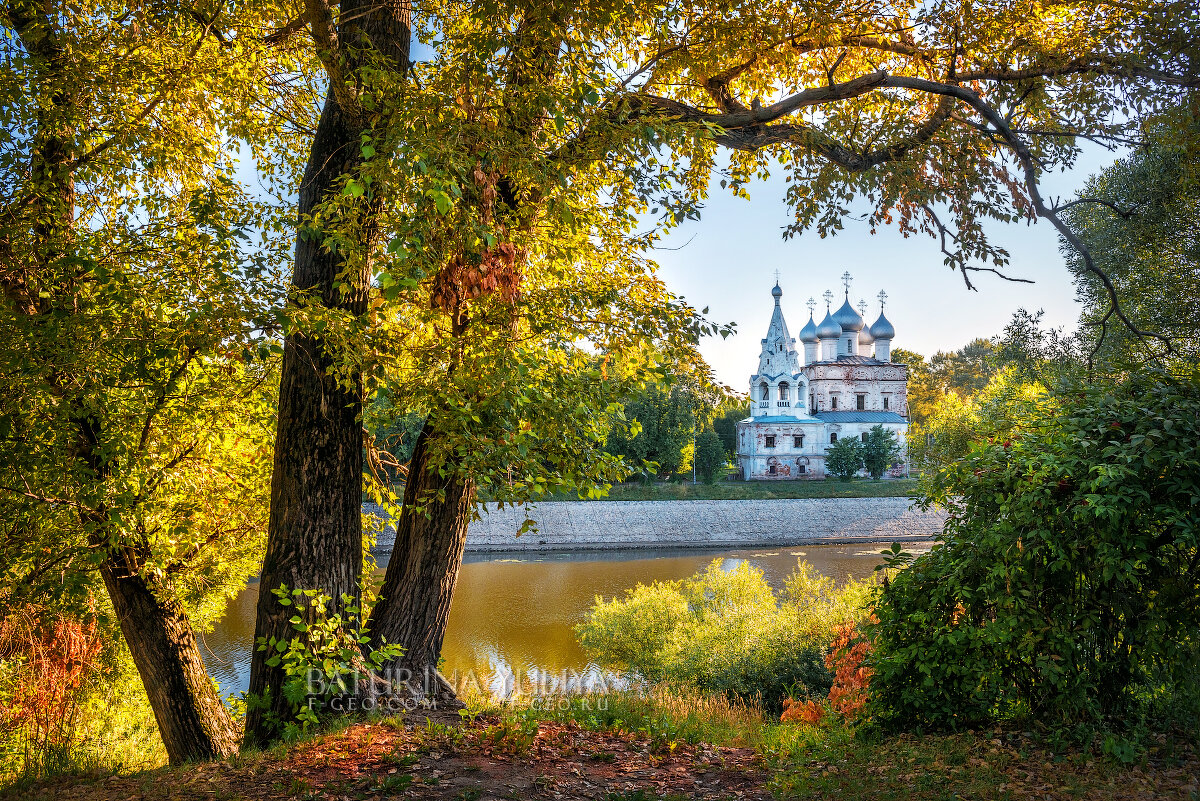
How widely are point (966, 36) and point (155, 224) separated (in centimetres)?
662

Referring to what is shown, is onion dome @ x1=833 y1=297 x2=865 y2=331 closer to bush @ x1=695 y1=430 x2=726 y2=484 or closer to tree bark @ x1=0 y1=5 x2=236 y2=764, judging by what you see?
bush @ x1=695 y1=430 x2=726 y2=484

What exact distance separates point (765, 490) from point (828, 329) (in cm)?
2133

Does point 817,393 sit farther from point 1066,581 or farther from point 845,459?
point 1066,581

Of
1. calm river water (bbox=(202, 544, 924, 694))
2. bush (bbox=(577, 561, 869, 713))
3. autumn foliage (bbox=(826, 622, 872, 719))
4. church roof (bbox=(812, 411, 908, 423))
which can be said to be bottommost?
calm river water (bbox=(202, 544, 924, 694))

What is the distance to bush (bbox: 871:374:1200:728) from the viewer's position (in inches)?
166

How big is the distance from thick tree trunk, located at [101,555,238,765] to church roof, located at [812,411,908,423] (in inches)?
1998

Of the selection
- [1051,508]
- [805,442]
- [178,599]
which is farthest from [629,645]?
[805,442]

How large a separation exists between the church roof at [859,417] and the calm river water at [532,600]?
21519 mm

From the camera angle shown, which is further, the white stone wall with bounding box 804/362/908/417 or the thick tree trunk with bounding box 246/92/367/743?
the white stone wall with bounding box 804/362/908/417

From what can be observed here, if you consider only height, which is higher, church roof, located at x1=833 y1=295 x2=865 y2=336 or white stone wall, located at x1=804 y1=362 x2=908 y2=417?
church roof, located at x1=833 y1=295 x2=865 y2=336

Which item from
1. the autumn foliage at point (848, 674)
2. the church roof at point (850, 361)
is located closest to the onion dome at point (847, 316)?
the church roof at point (850, 361)

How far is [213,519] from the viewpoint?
273 inches

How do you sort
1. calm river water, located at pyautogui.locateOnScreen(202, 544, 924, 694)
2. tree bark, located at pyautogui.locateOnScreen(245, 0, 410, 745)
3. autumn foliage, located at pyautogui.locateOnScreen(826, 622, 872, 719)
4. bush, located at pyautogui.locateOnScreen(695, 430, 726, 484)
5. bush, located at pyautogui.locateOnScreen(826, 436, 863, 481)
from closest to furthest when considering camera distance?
tree bark, located at pyautogui.locateOnScreen(245, 0, 410, 745) < autumn foliage, located at pyautogui.locateOnScreen(826, 622, 872, 719) < calm river water, located at pyautogui.locateOnScreen(202, 544, 924, 694) < bush, located at pyautogui.locateOnScreen(695, 430, 726, 484) < bush, located at pyautogui.locateOnScreen(826, 436, 863, 481)

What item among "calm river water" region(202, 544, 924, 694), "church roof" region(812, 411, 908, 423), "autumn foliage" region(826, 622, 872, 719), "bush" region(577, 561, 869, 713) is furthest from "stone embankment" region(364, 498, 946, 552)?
"autumn foliage" region(826, 622, 872, 719)
